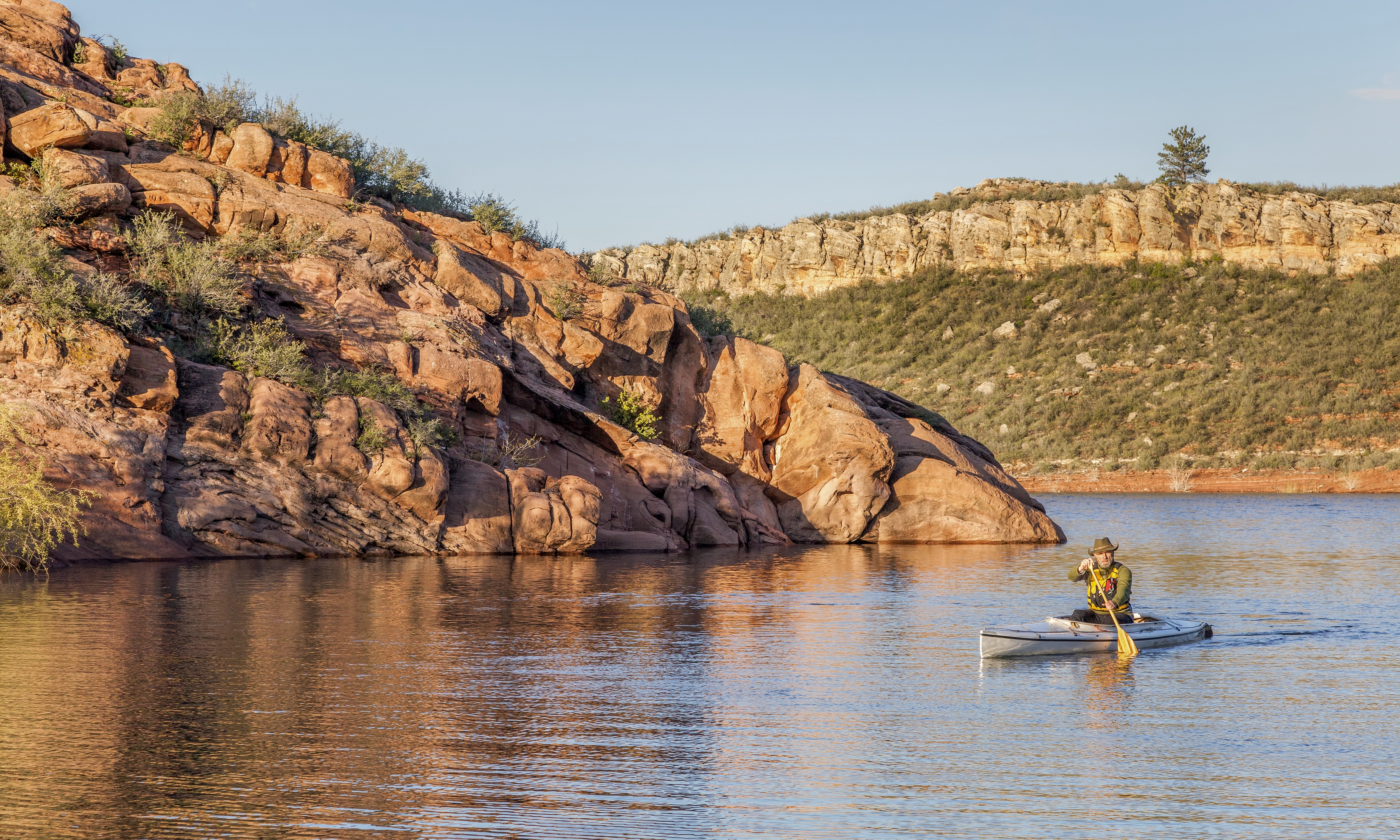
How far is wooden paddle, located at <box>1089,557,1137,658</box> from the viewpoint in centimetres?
1545

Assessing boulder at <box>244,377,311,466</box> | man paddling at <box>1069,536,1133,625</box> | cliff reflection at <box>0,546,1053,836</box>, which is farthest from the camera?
boulder at <box>244,377,311,466</box>

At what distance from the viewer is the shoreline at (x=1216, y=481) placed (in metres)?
60.3

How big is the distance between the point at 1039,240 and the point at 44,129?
215 feet

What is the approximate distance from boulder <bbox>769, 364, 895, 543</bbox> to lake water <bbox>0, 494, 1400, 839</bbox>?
10.2 metres

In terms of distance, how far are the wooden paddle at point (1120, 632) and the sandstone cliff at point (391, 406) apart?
12.4m

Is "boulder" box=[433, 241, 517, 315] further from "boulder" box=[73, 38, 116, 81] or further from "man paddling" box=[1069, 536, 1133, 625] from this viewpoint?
"man paddling" box=[1069, 536, 1133, 625]

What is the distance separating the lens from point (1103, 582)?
16625 millimetres

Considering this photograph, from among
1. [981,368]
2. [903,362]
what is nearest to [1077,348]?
[981,368]

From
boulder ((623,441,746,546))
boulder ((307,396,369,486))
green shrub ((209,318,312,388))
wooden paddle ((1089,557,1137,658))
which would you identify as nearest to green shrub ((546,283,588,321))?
boulder ((623,441,746,546))

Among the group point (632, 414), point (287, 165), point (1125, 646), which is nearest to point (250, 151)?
point (287, 165)

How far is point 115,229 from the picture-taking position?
2595 cm

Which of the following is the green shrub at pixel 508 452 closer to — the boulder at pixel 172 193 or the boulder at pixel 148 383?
the boulder at pixel 148 383

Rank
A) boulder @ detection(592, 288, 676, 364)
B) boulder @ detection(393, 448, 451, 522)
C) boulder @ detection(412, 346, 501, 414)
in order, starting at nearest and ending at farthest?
boulder @ detection(393, 448, 451, 522) → boulder @ detection(412, 346, 501, 414) → boulder @ detection(592, 288, 676, 364)

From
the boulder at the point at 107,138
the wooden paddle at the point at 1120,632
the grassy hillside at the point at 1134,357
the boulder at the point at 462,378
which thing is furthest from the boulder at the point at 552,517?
the grassy hillside at the point at 1134,357
